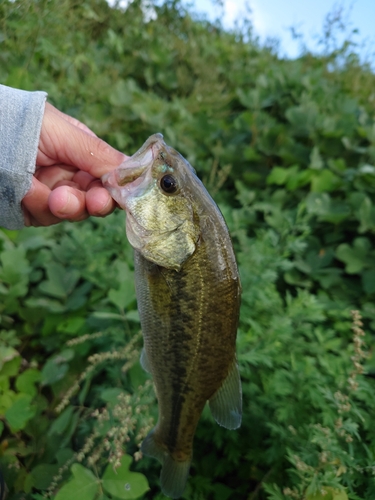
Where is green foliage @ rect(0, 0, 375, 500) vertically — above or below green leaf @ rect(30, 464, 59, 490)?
above

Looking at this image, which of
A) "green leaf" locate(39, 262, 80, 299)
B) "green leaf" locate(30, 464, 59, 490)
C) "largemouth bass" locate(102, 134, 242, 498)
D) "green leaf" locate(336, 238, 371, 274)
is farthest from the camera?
"green leaf" locate(336, 238, 371, 274)

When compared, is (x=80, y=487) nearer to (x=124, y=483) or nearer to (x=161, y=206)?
(x=124, y=483)

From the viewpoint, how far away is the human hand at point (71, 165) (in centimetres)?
153

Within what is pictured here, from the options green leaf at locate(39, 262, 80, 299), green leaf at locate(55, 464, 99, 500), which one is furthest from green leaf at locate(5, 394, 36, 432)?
green leaf at locate(39, 262, 80, 299)

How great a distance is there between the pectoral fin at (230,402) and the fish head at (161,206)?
45 cm

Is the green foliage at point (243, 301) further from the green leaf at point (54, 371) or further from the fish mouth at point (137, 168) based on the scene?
the fish mouth at point (137, 168)

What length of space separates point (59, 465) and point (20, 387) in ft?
1.78

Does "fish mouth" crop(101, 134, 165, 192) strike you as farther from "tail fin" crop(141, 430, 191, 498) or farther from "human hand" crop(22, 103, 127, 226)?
"tail fin" crop(141, 430, 191, 498)

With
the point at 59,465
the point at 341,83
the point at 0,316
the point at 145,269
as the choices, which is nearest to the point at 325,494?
the point at 145,269

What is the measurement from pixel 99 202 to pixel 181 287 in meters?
0.47

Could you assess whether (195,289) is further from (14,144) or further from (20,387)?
(20,387)

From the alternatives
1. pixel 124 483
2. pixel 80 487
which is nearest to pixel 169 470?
pixel 124 483

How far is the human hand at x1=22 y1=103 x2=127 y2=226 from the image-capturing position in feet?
5.03

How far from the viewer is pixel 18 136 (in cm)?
148
